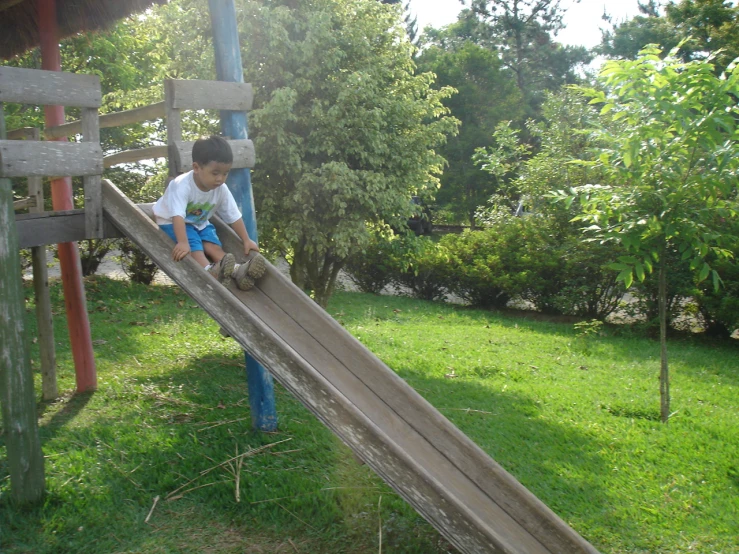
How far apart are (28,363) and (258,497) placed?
1.65 metres

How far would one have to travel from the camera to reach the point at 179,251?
12.9 feet

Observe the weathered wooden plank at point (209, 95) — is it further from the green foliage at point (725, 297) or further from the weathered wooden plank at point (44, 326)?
the green foliage at point (725, 297)

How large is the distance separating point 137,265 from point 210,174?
9.27 meters

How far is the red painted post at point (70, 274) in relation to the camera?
6098 mm

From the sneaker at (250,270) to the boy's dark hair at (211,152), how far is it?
636mm

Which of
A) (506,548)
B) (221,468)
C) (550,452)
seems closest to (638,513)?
(550,452)

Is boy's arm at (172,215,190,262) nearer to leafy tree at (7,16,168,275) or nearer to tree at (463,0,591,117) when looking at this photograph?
leafy tree at (7,16,168,275)

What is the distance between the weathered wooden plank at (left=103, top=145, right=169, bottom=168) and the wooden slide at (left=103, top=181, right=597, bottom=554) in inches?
27.0

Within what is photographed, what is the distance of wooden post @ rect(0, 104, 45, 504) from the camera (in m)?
4.11

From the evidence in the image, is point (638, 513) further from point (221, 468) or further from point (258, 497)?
point (221, 468)

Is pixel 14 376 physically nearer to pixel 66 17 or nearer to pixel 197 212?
pixel 197 212

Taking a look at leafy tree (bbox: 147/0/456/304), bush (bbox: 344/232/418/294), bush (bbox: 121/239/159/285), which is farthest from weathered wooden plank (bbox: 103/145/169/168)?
bush (bbox: 344/232/418/294)

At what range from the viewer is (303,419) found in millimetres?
5777

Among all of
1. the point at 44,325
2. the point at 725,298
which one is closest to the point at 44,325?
the point at 44,325
